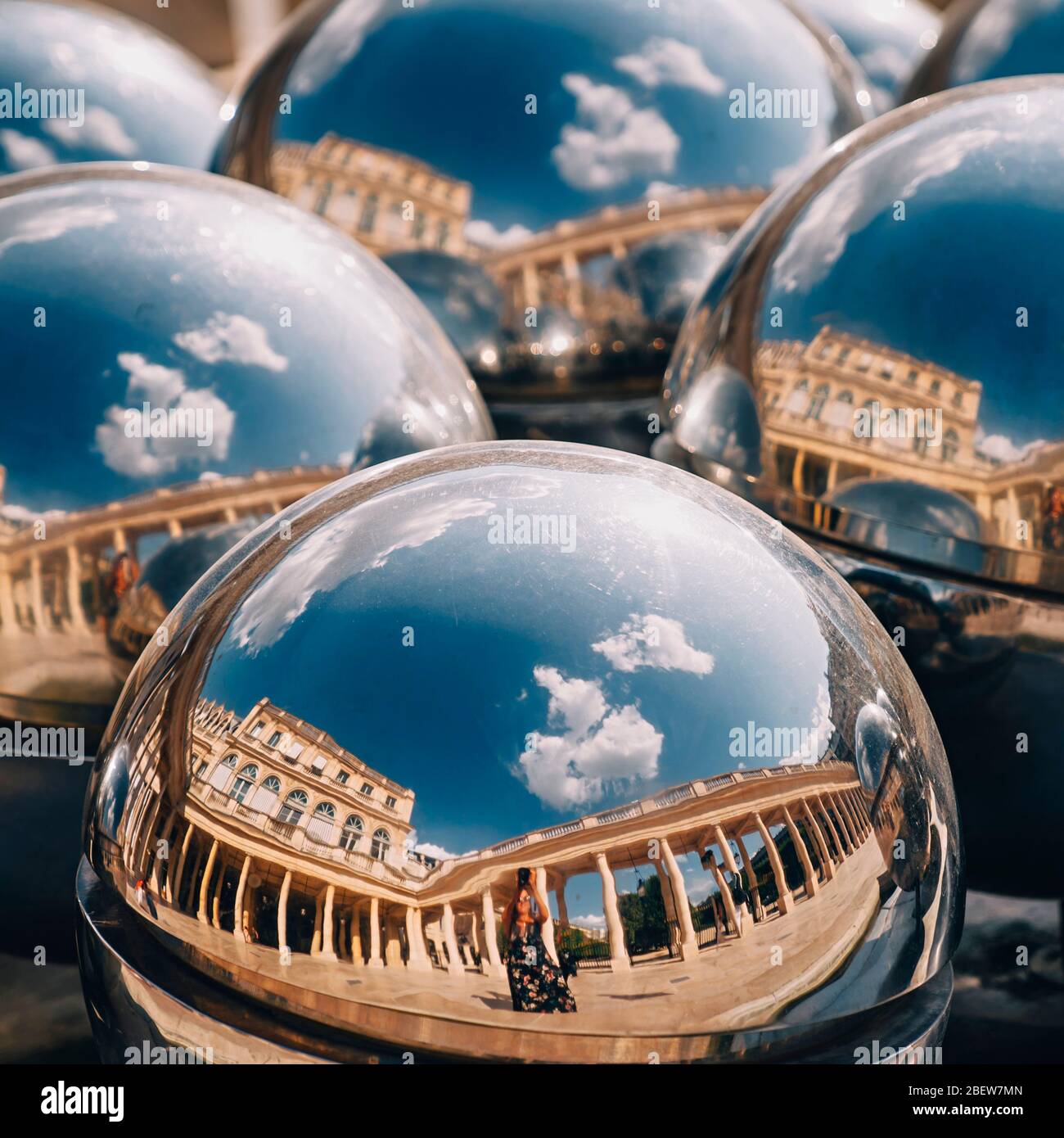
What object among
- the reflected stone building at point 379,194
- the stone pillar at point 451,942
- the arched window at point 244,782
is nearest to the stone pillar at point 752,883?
the stone pillar at point 451,942

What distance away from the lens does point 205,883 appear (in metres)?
2.62

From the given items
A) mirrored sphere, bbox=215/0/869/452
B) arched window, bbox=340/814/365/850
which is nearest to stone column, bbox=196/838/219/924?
arched window, bbox=340/814/365/850

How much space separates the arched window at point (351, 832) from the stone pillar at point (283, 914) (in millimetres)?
115

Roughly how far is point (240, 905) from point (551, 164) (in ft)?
10.9

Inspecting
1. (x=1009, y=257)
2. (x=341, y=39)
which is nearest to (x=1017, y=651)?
(x=1009, y=257)

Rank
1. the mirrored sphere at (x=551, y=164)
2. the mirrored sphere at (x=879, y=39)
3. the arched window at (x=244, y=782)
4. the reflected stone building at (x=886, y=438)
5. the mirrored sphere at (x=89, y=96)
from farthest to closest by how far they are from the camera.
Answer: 1. the mirrored sphere at (x=879, y=39)
2. the mirrored sphere at (x=89, y=96)
3. the mirrored sphere at (x=551, y=164)
4. the reflected stone building at (x=886, y=438)
5. the arched window at (x=244, y=782)

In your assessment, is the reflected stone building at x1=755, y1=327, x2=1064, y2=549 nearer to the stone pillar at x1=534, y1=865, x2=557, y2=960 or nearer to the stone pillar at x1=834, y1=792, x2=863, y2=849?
the stone pillar at x1=834, y1=792, x2=863, y2=849

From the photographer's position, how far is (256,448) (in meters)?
3.97

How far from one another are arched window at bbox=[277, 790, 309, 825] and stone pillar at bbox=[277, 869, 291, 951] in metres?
0.09

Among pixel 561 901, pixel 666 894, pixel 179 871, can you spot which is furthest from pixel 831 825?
pixel 179 871

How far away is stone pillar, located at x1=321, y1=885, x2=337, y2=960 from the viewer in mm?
2506

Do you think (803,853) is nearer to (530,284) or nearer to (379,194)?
(530,284)

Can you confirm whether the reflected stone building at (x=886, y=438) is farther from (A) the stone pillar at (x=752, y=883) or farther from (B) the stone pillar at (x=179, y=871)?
(B) the stone pillar at (x=179, y=871)

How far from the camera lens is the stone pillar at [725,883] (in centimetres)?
250
